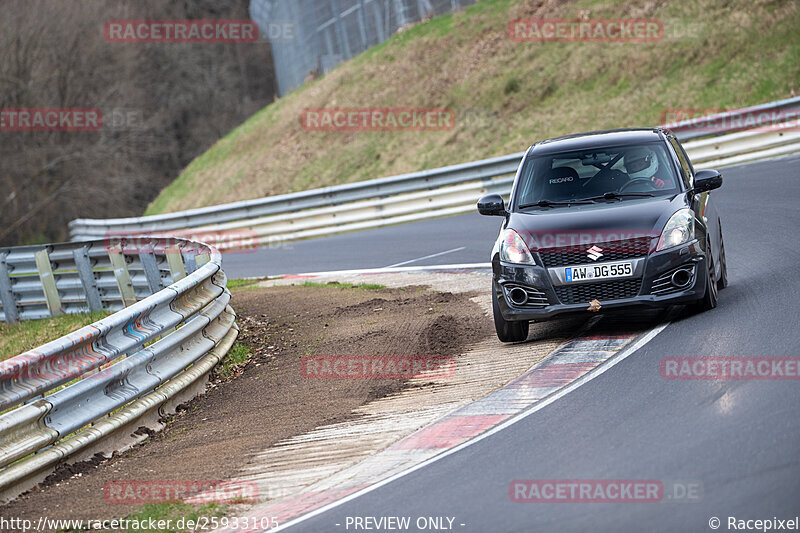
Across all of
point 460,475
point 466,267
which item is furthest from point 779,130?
point 460,475

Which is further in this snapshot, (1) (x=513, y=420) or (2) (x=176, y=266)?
(2) (x=176, y=266)

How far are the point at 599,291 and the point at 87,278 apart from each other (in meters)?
7.88

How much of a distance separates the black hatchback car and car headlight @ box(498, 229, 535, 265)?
0.04ft

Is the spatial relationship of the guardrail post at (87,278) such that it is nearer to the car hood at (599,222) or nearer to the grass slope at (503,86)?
the car hood at (599,222)

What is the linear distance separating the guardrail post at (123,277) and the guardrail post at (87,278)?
481 mm

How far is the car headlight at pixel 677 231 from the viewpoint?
850 centimetres

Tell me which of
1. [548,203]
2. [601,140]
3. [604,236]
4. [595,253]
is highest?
[601,140]

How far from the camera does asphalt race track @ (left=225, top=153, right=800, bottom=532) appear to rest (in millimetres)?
4895

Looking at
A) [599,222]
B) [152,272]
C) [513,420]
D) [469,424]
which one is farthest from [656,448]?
[152,272]

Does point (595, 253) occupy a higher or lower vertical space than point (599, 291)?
higher

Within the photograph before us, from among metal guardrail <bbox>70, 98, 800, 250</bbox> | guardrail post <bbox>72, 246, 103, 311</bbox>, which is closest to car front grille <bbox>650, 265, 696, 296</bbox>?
guardrail post <bbox>72, 246, 103, 311</bbox>

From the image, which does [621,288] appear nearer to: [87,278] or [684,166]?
[684,166]

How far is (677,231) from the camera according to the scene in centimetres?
858

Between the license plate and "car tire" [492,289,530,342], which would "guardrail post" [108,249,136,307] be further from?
the license plate
